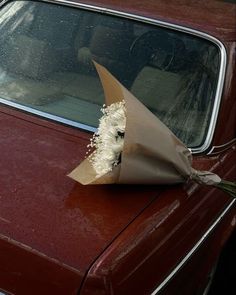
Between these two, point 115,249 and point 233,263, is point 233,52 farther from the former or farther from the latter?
point 115,249

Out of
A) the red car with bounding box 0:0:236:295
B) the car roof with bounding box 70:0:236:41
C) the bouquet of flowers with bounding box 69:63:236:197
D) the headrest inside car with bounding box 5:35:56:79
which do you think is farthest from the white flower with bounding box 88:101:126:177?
the car roof with bounding box 70:0:236:41

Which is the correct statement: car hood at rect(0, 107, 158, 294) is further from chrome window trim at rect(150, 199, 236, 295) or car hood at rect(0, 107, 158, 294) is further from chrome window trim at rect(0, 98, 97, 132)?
chrome window trim at rect(150, 199, 236, 295)

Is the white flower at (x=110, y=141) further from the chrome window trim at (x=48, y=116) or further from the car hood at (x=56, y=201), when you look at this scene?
the chrome window trim at (x=48, y=116)

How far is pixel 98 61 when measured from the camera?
307cm

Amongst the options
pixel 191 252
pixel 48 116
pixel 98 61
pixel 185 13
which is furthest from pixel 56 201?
pixel 185 13

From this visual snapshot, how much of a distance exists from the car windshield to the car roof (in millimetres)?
72

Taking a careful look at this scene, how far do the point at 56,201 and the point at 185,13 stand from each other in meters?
1.62

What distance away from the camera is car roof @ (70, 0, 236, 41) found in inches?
122

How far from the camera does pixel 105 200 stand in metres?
Result: 2.19

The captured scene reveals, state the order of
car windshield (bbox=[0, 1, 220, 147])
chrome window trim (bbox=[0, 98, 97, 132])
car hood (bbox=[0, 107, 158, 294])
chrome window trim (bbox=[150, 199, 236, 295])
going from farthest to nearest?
car windshield (bbox=[0, 1, 220, 147])
chrome window trim (bbox=[0, 98, 97, 132])
chrome window trim (bbox=[150, 199, 236, 295])
car hood (bbox=[0, 107, 158, 294])

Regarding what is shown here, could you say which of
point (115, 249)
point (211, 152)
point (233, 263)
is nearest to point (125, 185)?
point (115, 249)

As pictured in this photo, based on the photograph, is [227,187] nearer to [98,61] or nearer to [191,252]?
[191,252]

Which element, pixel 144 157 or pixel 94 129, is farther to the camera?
pixel 94 129

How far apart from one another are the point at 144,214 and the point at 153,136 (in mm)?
331
